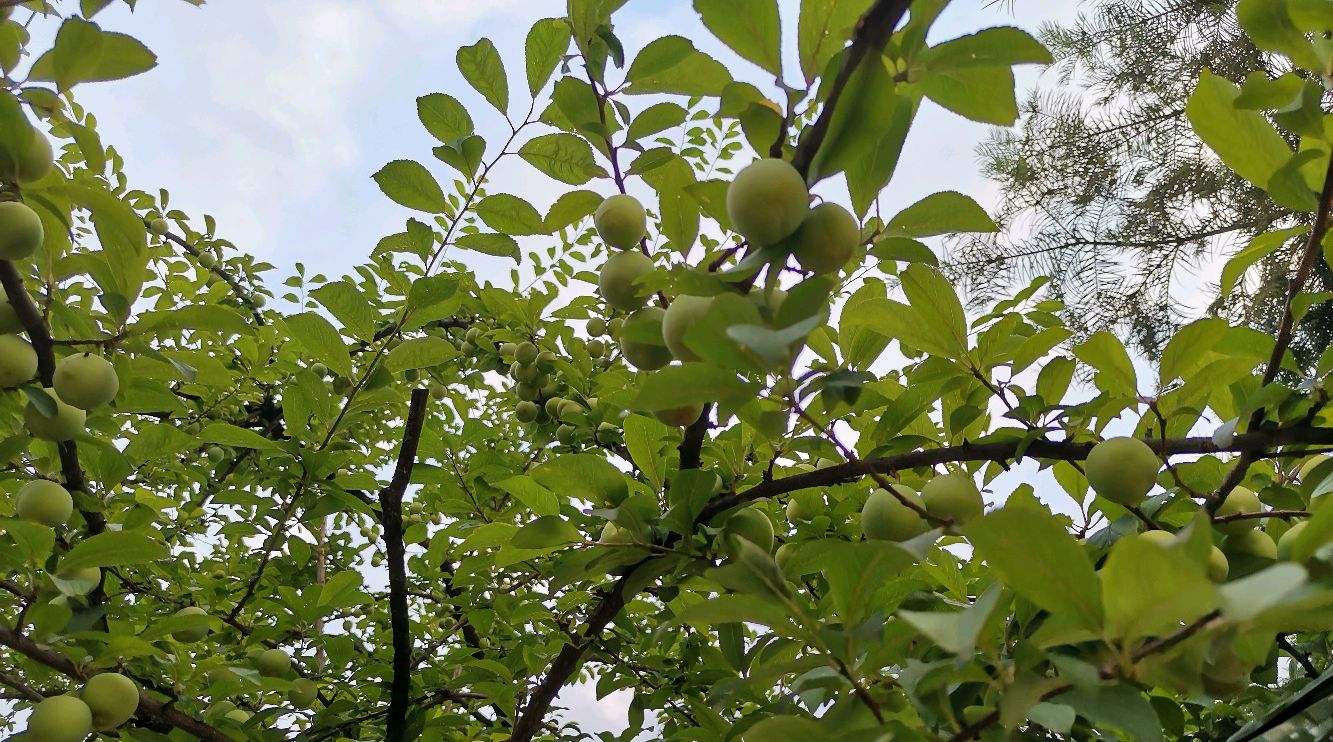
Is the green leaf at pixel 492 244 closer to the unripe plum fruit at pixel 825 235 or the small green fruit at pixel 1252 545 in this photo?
the unripe plum fruit at pixel 825 235

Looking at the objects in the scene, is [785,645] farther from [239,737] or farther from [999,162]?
[999,162]

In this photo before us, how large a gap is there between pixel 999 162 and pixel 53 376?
6922 mm

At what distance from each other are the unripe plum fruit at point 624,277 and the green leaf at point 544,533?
292 millimetres

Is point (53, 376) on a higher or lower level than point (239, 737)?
higher

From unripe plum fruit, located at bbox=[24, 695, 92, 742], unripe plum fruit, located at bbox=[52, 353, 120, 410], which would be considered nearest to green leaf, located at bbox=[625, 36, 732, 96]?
unripe plum fruit, located at bbox=[52, 353, 120, 410]

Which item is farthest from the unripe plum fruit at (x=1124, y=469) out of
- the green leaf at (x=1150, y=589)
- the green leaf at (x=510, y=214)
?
the green leaf at (x=510, y=214)

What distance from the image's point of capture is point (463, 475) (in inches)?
80.3

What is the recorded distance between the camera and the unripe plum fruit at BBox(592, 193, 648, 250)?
3.29 ft

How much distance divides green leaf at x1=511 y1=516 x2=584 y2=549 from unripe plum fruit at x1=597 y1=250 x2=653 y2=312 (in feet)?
0.96

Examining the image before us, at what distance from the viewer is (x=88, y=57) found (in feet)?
3.38

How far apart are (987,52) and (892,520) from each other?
0.53 metres

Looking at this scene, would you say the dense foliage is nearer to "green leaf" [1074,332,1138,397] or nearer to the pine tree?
"green leaf" [1074,332,1138,397]

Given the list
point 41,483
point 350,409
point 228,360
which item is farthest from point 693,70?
point 228,360

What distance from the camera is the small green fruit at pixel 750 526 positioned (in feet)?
3.50
